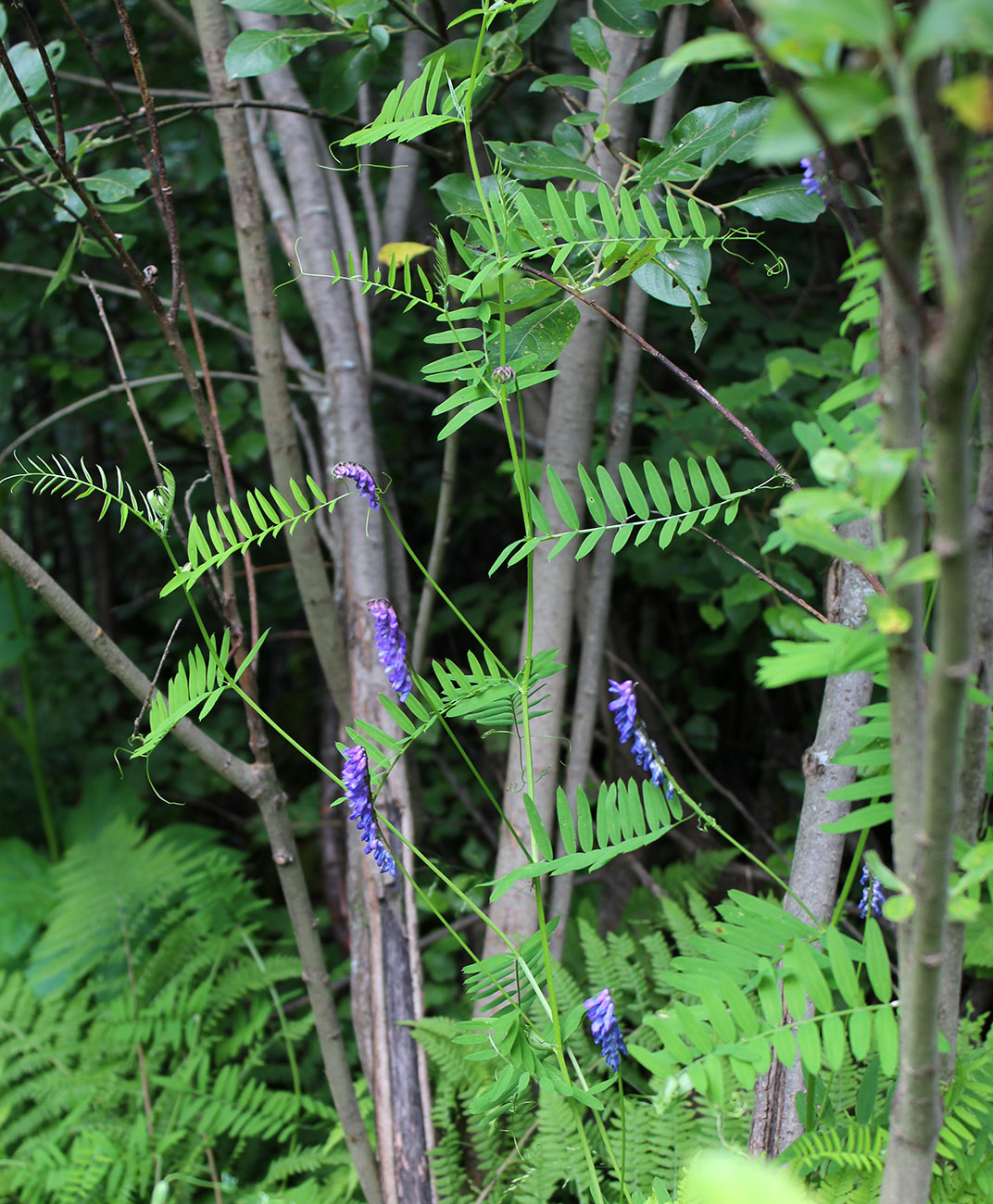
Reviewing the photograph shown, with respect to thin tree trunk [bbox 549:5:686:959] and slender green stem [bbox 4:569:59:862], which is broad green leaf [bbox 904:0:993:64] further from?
slender green stem [bbox 4:569:59:862]

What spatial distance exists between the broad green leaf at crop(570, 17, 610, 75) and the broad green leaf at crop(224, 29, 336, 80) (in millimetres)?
297

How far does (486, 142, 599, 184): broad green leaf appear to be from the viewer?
0.76m

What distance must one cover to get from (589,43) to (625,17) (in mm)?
63

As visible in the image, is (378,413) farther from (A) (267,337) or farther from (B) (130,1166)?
(B) (130,1166)

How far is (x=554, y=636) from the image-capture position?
1.28m

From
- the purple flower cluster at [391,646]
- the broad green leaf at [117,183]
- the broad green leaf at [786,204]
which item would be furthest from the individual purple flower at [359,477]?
the broad green leaf at [117,183]

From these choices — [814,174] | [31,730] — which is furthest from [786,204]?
[31,730]

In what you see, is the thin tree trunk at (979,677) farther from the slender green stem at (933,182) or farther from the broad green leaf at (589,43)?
the broad green leaf at (589,43)

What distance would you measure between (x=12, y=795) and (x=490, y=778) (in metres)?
1.53

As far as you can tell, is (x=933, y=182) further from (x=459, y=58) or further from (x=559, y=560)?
(x=559, y=560)

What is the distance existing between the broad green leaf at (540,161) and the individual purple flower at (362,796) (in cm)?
52

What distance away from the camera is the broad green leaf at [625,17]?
91 cm

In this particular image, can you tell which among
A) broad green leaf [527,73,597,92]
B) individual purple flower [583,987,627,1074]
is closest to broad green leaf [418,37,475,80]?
broad green leaf [527,73,597,92]

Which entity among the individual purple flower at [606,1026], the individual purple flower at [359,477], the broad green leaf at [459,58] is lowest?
the individual purple flower at [606,1026]
